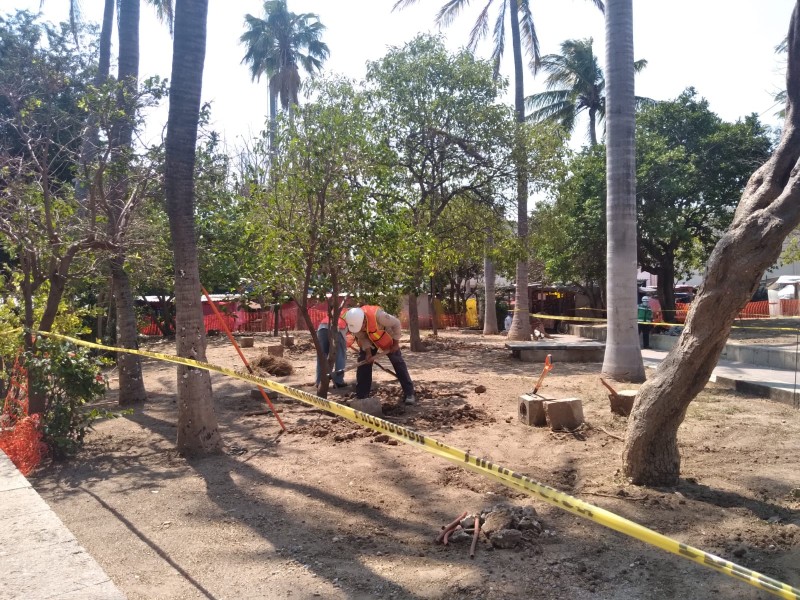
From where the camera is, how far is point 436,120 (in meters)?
15.7

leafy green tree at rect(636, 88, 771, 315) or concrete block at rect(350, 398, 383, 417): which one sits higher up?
leafy green tree at rect(636, 88, 771, 315)

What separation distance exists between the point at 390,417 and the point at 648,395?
3747 mm

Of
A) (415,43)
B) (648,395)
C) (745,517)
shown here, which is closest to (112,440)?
(648,395)

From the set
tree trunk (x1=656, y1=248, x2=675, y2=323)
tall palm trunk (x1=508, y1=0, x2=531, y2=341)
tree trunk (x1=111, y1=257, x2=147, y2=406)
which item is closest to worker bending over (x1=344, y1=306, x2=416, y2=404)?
tree trunk (x1=111, y1=257, x2=147, y2=406)

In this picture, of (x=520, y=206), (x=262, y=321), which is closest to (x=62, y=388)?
(x=520, y=206)

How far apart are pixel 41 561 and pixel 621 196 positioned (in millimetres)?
9156

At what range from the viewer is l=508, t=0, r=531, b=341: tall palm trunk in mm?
16237

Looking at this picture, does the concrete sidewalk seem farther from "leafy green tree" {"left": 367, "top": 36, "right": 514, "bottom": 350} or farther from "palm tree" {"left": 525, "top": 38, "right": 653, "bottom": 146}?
"palm tree" {"left": 525, "top": 38, "right": 653, "bottom": 146}

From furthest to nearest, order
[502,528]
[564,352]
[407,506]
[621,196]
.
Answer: [564,352] < [621,196] < [407,506] < [502,528]

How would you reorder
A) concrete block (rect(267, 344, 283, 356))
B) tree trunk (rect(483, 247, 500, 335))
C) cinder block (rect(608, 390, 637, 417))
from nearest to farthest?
cinder block (rect(608, 390, 637, 417))
concrete block (rect(267, 344, 283, 356))
tree trunk (rect(483, 247, 500, 335))

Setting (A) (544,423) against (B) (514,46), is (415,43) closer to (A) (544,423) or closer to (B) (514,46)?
(B) (514,46)

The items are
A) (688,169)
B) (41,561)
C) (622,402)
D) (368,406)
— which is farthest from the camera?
(688,169)

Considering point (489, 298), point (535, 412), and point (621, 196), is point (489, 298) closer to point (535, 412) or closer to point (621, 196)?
point (621, 196)

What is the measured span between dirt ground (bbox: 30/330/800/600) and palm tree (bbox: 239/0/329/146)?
2549 centimetres
